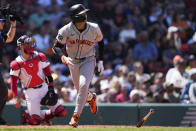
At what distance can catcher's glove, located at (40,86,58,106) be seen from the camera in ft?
29.8

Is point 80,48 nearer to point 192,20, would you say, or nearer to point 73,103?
point 73,103

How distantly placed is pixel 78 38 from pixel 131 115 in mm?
3564

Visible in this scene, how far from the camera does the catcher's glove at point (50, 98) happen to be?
29.8 ft

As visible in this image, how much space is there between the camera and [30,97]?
920cm

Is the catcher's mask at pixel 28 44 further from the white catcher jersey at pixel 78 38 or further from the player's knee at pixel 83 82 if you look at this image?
the player's knee at pixel 83 82

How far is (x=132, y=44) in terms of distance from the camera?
48.9ft

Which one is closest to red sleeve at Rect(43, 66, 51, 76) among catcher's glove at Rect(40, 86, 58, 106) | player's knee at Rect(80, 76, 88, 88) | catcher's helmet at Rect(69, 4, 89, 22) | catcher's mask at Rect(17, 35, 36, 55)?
catcher's glove at Rect(40, 86, 58, 106)

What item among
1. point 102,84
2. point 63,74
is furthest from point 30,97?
point 63,74

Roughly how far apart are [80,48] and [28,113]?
1.92 metres

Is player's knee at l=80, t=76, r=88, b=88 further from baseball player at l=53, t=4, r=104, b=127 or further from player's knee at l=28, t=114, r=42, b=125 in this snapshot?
player's knee at l=28, t=114, r=42, b=125

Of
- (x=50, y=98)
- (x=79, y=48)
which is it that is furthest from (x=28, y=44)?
(x=79, y=48)

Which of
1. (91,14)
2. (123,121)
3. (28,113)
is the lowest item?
(123,121)

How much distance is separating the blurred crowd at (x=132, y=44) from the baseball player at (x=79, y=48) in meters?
3.78

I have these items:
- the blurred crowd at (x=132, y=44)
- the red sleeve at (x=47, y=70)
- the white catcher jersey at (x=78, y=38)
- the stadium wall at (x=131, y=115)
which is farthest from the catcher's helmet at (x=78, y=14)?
the blurred crowd at (x=132, y=44)
